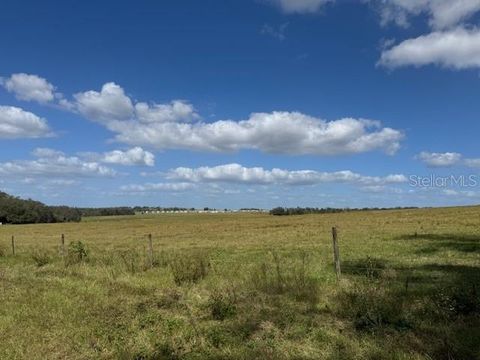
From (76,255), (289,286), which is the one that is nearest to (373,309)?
(289,286)

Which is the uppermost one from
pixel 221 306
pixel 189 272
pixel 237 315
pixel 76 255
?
pixel 76 255

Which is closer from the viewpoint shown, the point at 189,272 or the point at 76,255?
the point at 189,272

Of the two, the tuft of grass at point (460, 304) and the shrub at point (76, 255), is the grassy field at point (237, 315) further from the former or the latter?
the shrub at point (76, 255)

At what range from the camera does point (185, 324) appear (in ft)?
31.3

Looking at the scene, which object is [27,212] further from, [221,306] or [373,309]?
[373,309]

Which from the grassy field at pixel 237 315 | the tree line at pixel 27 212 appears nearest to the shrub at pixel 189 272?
the grassy field at pixel 237 315

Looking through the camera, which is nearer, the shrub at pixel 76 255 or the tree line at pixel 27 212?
the shrub at pixel 76 255

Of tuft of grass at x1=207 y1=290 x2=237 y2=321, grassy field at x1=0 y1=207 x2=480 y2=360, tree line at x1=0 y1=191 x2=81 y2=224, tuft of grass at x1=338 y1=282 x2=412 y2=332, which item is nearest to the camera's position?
grassy field at x1=0 y1=207 x2=480 y2=360

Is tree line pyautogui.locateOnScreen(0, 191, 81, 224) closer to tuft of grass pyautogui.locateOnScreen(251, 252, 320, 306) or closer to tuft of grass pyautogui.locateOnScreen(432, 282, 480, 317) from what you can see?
tuft of grass pyautogui.locateOnScreen(251, 252, 320, 306)

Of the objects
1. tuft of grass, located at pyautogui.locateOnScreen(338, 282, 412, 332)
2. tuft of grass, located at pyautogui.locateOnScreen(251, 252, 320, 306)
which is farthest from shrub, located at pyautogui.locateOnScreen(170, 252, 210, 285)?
tuft of grass, located at pyautogui.locateOnScreen(338, 282, 412, 332)

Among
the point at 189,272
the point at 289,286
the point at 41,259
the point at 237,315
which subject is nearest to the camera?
the point at 237,315

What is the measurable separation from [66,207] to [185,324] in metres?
178

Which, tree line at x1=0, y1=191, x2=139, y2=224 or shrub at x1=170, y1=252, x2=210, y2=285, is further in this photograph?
tree line at x1=0, y1=191, x2=139, y2=224

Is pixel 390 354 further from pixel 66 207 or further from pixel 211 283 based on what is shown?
pixel 66 207
